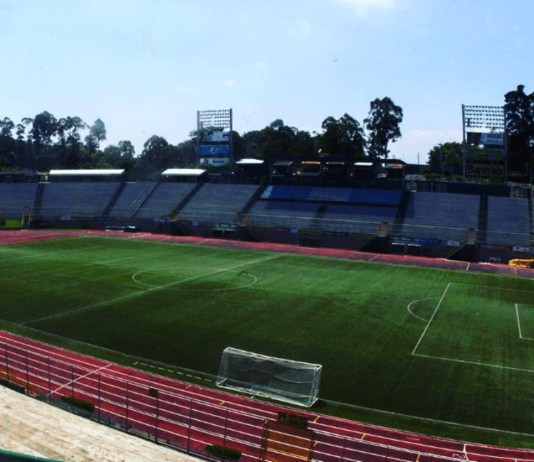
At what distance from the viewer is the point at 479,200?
58656 millimetres

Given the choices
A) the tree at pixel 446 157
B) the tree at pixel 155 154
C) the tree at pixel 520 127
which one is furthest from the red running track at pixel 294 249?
the tree at pixel 155 154

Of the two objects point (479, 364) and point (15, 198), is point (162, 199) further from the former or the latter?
point (479, 364)

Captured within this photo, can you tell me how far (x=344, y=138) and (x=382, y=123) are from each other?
9.70m

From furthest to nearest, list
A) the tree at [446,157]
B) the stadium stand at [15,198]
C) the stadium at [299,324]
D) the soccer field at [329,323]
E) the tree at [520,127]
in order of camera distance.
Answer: the tree at [446,157]
the tree at [520,127]
the stadium stand at [15,198]
the soccer field at [329,323]
the stadium at [299,324]

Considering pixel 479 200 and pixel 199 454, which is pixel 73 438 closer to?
pixel 199 454

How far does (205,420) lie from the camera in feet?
54.1

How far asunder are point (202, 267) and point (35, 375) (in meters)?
22.4

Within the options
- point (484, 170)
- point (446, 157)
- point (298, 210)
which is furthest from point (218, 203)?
point (446, 157)

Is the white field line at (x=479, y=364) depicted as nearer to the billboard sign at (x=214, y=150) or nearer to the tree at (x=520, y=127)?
the billboard sign at (x=214, y=150)

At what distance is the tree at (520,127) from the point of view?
80625mm

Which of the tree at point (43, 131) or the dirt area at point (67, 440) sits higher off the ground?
the tree at point (43, 131)

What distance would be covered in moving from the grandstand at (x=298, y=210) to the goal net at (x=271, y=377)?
35.3 meters

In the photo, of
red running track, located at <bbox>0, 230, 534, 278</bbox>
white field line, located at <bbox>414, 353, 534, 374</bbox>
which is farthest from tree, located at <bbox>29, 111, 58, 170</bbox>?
white field line, located at <bbox>414, 353, 534, 374</bbox>

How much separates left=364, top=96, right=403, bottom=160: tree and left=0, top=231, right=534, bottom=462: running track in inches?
3283
